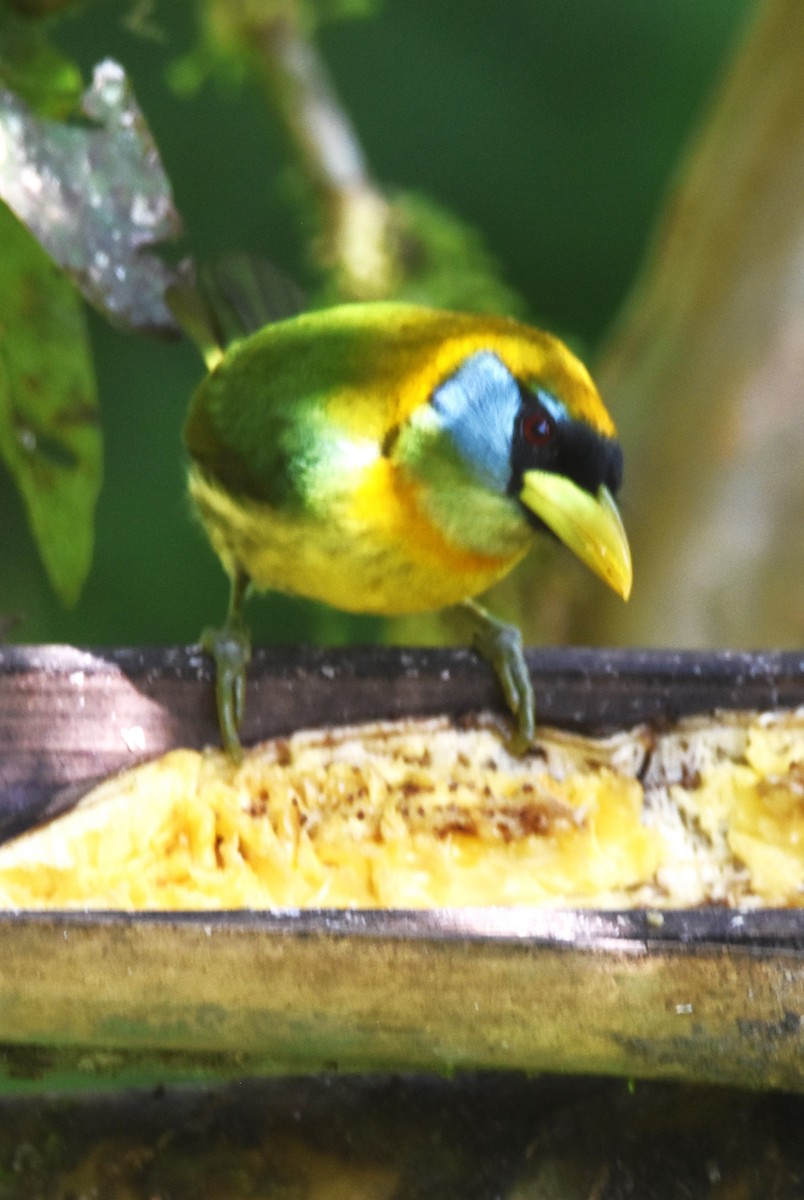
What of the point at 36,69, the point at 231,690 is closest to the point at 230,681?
the point at 231,690

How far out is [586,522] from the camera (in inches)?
46.9

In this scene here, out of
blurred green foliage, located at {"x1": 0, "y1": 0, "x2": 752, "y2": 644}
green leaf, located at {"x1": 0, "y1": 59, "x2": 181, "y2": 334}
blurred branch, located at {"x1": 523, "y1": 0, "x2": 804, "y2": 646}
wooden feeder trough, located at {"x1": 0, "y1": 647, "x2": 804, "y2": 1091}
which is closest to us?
wooden feeder trough, located at {"x1": 0, "y1": 647, "x2": 804, "y2": 1091}

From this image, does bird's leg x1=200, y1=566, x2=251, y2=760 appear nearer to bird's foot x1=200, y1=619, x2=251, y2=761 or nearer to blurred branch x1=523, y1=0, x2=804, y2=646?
bird's foot x1=200, y1=619, x2=251, y2=761

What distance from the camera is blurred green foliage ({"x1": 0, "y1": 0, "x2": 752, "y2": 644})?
11.0 feet

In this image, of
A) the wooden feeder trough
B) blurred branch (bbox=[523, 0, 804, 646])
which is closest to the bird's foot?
the wooden feeder trough

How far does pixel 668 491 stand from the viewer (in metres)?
2.33

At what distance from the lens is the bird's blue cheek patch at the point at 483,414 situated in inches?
48.9

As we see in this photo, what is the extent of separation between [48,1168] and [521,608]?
1.73 m

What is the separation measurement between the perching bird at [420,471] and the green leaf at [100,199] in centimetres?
22

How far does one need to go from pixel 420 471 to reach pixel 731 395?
1.14 m

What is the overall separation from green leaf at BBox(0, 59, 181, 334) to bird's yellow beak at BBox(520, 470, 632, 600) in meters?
0.36

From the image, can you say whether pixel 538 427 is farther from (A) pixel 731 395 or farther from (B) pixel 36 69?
(A) pixel 731 395

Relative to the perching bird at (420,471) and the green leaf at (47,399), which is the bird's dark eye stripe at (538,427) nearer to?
the perching bird at (420,471)

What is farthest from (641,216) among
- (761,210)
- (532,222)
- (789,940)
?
(789,940)
